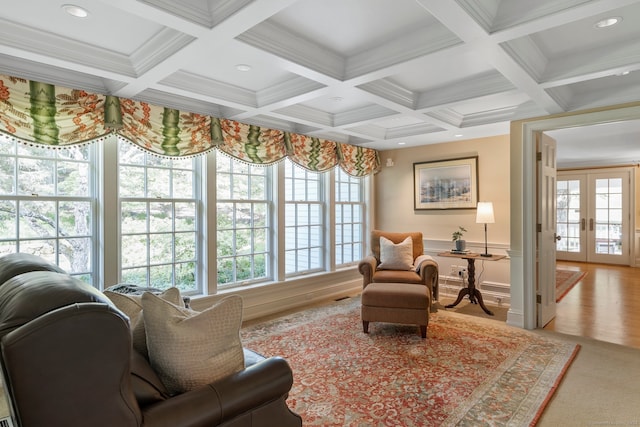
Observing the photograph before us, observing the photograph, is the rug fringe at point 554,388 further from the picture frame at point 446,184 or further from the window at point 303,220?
the window at point 303,220

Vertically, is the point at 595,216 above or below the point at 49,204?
below

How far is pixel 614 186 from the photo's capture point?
7.92 metres

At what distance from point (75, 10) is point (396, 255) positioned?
3.77 meters

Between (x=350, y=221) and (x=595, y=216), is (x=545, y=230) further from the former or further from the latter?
(x=595, y=216)

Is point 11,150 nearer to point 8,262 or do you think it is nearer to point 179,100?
point 179,100

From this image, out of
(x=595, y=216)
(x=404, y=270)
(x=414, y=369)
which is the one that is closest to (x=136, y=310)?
(x=414, y=369)

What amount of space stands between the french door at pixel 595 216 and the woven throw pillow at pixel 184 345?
9.42 m

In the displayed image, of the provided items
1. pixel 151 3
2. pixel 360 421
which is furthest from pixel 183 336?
pixel 151 3

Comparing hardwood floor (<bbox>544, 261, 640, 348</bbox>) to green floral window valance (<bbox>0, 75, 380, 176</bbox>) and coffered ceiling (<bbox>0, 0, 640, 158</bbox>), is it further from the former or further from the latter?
green floral window valance (<bbox>0, 75, 380, 176</bbox>)

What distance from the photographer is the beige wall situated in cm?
481

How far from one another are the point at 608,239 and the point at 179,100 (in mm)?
9146

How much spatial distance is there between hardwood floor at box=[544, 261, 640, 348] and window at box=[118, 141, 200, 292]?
3914mm

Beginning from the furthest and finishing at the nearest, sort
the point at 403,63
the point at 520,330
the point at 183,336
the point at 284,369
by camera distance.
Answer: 1. the point at 520,330
2. the point at 403,63
3. the point at 284,369
4. the point at 183,336

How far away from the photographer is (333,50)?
2.57 m
